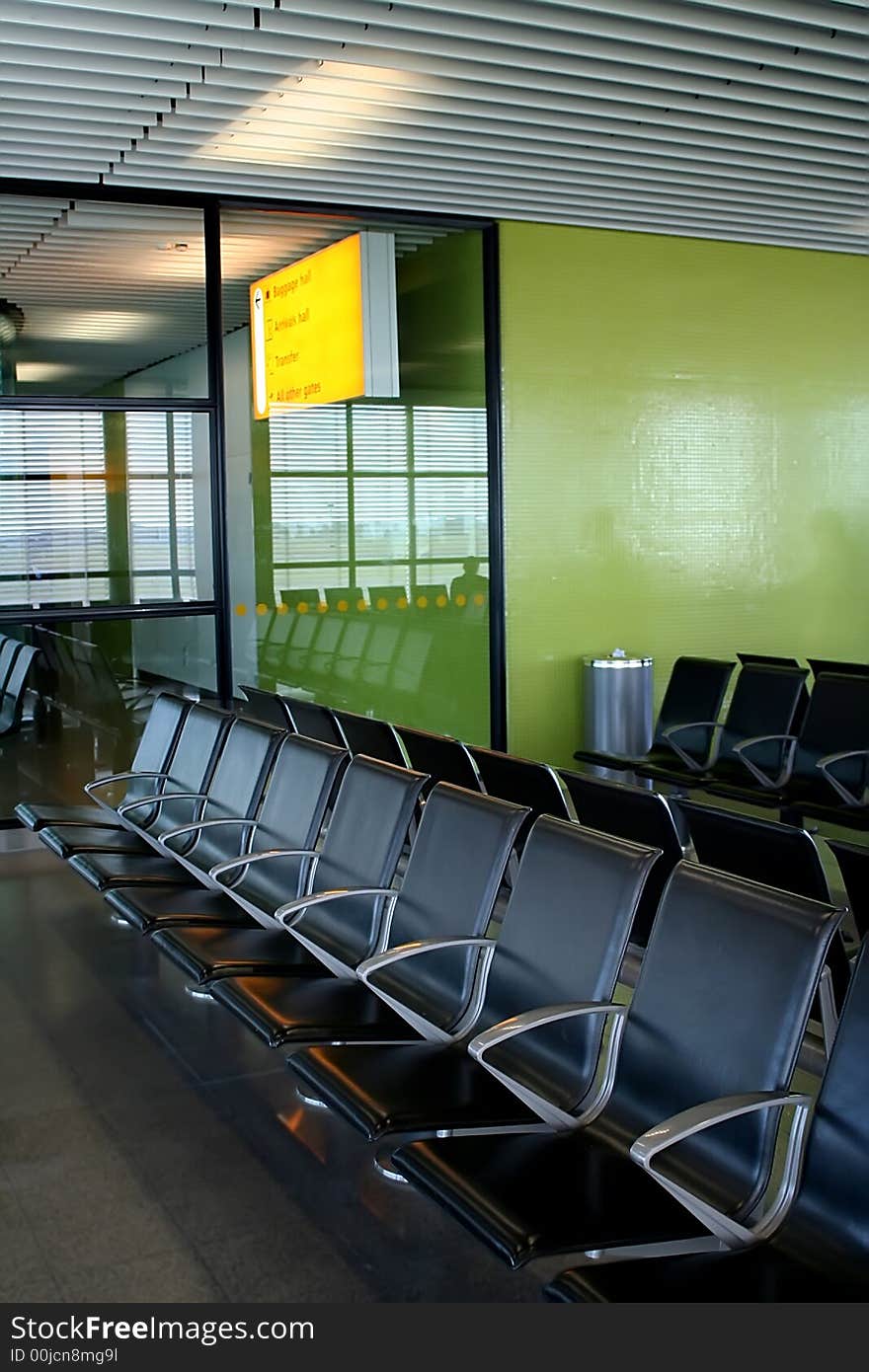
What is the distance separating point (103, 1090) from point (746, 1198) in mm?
2218

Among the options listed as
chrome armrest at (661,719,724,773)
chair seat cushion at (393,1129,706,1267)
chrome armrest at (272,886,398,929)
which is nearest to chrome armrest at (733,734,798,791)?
chrome armrest at (661,719,724,773)

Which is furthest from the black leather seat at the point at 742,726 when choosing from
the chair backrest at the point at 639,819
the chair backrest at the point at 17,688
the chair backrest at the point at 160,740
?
the chair backrest at the point at 17,688

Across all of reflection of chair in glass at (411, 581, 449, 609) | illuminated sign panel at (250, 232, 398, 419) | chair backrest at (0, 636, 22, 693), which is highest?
illuminated sign panel at (250, 232, 398, 419)

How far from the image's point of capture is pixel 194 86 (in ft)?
18.7

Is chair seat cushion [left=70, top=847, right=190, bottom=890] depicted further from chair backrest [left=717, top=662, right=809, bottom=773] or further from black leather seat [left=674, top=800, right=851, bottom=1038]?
Answer: chair backrest [left=717, top=662, right=809, bottom=773]

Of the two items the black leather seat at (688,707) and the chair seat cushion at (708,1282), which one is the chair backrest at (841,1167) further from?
the black leather seat at (688,707)

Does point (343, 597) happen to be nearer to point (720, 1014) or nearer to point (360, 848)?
point (360, 848)

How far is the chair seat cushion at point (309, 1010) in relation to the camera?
3.12 m

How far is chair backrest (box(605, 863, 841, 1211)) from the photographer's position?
2.29 metres

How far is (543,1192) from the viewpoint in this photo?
7.73ft

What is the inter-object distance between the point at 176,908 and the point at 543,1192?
214 cm

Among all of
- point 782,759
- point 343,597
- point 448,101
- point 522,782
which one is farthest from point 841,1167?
point 343,597

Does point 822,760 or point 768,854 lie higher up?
point 768,854

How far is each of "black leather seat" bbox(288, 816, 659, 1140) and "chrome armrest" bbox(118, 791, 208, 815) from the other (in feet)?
6.64
